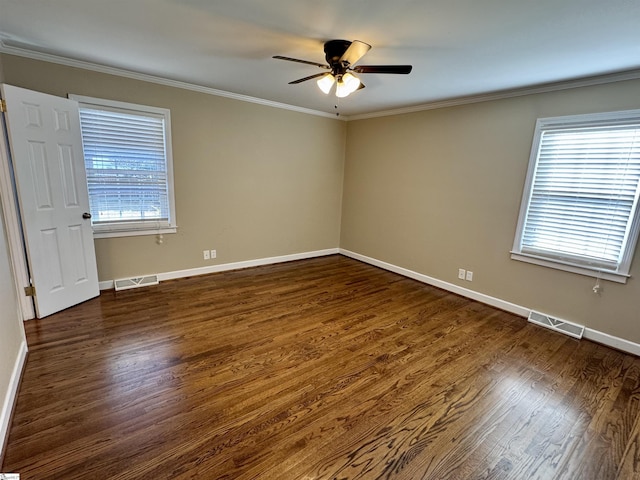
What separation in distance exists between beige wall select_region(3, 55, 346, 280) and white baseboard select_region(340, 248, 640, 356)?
1.10m

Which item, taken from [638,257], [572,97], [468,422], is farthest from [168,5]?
[638,257]

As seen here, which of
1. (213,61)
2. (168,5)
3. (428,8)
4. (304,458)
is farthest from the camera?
(213,61)

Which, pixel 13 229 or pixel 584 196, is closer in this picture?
pixel 13 229

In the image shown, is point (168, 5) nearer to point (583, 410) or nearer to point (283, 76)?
point (283, 76)

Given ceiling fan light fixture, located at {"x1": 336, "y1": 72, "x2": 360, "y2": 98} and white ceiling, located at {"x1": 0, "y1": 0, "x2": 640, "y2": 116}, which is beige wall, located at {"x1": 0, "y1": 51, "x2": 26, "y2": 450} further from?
ceiling fan light fixture, located at {"x1": 336, "y1": 72, "x2": 360, "y2": 98}

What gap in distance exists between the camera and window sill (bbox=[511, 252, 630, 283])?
280cm

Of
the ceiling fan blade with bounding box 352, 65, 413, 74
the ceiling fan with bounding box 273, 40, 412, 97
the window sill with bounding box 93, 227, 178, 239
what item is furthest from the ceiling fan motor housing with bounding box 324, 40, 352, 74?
the window sill with bounding box 93, 227, 178, 239

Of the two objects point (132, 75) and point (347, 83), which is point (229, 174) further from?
point (347, 83)

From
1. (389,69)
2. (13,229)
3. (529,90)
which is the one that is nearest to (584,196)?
(529,90)

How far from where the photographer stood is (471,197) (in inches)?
150

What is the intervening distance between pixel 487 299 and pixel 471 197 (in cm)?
129

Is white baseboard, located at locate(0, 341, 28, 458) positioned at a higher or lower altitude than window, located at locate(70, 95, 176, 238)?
lower

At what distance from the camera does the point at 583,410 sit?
2.06 metres

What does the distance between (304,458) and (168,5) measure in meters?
2.79
